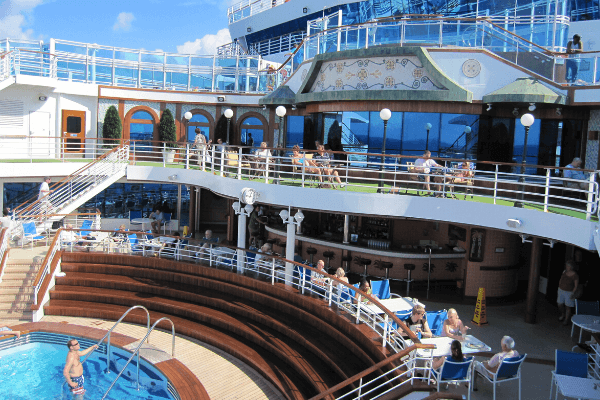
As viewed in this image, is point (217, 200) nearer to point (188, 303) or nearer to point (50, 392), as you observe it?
point (188, 303)

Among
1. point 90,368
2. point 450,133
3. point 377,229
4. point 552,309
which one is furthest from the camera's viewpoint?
point 377,229

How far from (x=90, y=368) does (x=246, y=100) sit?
48.7 feet

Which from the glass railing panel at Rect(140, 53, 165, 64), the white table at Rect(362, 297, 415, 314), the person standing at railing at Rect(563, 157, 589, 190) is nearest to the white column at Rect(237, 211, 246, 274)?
the white table at Rect(362, 297, 415, 314)

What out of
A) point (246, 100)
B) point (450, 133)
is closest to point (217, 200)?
point (246, 100)

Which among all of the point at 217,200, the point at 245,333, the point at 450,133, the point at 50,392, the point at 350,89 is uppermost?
the point at 350,89

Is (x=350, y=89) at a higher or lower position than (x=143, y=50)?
lower

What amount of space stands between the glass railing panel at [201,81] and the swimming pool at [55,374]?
1455 cm

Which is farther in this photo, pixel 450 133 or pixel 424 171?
pixel 450 133

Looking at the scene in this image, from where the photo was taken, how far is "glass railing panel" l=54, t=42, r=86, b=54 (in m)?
21.5

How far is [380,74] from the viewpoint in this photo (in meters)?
15.2

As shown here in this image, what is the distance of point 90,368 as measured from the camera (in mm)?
11500

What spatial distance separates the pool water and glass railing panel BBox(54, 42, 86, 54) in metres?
14.1

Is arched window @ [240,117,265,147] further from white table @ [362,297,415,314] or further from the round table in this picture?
the round table

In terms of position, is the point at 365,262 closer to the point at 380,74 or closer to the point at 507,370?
the point at 380,74
